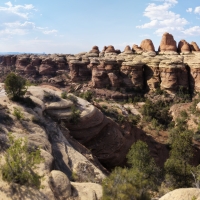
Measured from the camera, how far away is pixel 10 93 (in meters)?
22.3

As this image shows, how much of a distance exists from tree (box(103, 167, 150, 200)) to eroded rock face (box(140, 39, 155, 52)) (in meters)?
65.3

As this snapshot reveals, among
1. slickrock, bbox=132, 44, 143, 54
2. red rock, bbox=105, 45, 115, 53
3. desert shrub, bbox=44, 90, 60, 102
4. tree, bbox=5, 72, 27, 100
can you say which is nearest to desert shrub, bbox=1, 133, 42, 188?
tree, bbox=5, 72, 27, 100

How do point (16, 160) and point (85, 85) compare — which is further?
point (85, 85)

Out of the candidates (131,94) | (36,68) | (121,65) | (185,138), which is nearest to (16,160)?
(185,138)

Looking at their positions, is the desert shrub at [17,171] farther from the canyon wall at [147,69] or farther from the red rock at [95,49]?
the red rock at [95,49]

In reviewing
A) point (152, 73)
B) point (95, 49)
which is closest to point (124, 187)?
point (152, 73)

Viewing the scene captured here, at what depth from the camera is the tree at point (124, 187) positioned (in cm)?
1033

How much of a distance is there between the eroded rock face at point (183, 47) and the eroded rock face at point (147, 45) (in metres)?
8.29

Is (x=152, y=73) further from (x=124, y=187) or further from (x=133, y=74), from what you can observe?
(x=124, y=187)

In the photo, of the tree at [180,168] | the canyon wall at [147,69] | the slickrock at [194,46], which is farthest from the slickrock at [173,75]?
the tree at [180,168]

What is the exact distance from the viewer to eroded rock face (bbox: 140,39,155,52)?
72600 millimetres

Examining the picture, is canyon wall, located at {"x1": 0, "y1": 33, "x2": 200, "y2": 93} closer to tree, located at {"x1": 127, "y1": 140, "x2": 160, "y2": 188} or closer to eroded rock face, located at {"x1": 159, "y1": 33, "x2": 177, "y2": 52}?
eroded rock face, located at {"x1": 159, "y1": 33, "x2": 177, "y2": 52}

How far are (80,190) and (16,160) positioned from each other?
13.7 feet

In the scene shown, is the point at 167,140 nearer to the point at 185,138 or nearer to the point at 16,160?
the point at 185,138
